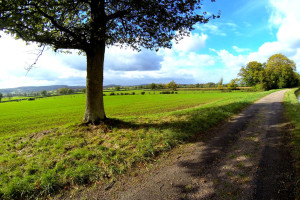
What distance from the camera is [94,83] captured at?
8.12 metres

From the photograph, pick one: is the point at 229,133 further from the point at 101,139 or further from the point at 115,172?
the point at 101,139

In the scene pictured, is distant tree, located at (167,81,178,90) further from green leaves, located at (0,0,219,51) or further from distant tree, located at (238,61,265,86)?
green leaves, located at (0,0,219,51)

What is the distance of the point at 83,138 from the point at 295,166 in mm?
→ 7970

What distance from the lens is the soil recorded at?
3328 mm

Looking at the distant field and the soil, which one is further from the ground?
the soil

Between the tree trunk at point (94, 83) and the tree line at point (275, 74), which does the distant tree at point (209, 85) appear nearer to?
the tree line at point (275, 74)

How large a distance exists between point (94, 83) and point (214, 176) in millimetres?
A: 7132

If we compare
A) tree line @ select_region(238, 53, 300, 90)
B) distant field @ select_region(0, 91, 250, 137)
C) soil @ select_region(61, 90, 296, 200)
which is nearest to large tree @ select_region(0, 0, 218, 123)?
soil @ select_region(61, 90, 296, 200)

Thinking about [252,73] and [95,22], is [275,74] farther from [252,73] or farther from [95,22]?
[95,22]

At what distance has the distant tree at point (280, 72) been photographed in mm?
65600

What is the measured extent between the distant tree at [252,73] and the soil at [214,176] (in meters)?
80.4

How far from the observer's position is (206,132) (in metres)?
7.61

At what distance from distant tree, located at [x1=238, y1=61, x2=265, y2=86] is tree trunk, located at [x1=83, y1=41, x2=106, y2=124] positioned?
81.6 meters

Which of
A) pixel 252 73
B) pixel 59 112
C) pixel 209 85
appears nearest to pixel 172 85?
pixel 209 85
